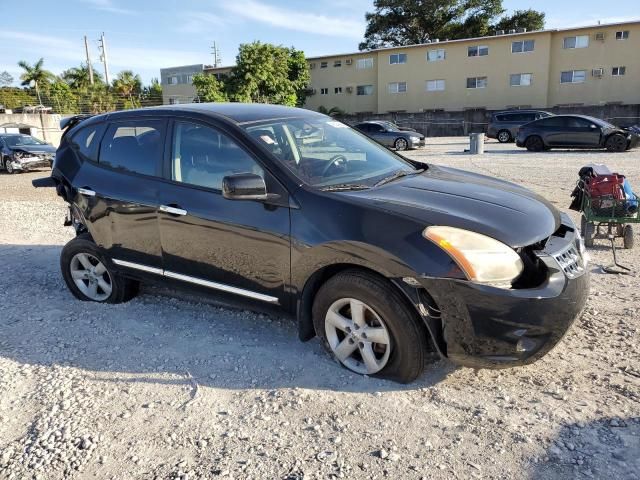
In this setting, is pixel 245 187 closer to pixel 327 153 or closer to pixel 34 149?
pixel 327 153

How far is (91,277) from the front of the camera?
4605mm

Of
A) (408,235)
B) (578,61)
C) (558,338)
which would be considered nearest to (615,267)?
(558,338)

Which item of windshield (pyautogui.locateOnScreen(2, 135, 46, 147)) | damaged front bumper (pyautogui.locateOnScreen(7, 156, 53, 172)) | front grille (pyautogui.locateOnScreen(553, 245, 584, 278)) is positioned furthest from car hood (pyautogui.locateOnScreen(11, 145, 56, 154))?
front grille (pyautogui.locateOnScreen(553, 245, 584, 278))

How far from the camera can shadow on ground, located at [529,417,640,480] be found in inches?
90.2

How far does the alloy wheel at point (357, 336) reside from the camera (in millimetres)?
3010

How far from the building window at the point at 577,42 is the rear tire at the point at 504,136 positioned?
1651 centimetres

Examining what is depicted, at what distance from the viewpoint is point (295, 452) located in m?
2.54

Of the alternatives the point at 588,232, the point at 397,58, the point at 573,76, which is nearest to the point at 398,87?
the point at 397,58

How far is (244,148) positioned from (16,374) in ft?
7.18

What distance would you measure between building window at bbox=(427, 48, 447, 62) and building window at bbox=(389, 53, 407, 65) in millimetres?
2042

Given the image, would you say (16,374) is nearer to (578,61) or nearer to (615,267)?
(615,267)

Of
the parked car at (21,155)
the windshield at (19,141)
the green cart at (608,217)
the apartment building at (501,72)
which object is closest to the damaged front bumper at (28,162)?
the parked car at (21,155)

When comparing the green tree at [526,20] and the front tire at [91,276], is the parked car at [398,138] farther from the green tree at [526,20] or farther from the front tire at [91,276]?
the green tree at [526,20]

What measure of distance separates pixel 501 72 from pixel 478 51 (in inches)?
97.5
